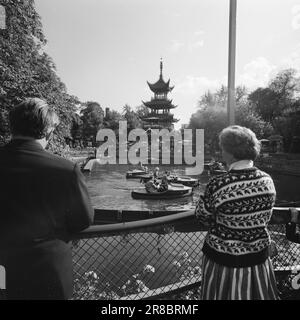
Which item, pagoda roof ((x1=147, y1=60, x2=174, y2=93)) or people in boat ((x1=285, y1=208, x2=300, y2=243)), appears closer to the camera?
people in boat ((x1=285, y1=208, x2=300, y2=243))

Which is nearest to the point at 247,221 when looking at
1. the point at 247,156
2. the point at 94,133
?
the point at 247,156

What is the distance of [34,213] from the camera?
1.79m

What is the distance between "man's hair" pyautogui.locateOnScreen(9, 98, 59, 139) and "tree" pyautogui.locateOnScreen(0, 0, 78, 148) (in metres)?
9.82

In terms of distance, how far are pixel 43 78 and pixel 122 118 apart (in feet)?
219

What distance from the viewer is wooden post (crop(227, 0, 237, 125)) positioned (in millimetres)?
3602

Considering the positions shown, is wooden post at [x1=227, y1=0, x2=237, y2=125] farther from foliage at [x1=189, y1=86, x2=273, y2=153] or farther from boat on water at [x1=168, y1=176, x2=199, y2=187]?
foliage at [x1=189, y1=86, x2=273, y2=153]

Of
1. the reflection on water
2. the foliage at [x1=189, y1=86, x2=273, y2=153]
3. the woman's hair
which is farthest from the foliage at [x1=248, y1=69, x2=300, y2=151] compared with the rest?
the woman's hair

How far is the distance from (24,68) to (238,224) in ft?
39.2

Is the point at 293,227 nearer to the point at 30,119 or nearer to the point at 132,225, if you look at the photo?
the point at 132,225

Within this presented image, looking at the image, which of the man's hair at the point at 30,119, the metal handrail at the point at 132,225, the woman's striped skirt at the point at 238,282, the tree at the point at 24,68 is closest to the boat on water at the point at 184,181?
the tree at the point at 24,68

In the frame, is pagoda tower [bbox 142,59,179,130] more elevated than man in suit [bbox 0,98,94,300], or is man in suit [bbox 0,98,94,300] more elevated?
pagoda tower [bbox 142,59,179,130]

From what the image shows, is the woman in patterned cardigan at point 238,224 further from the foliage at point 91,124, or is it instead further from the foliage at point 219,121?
the foliage at point 91,124

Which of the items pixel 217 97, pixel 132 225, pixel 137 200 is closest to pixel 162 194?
pixel 137 200
